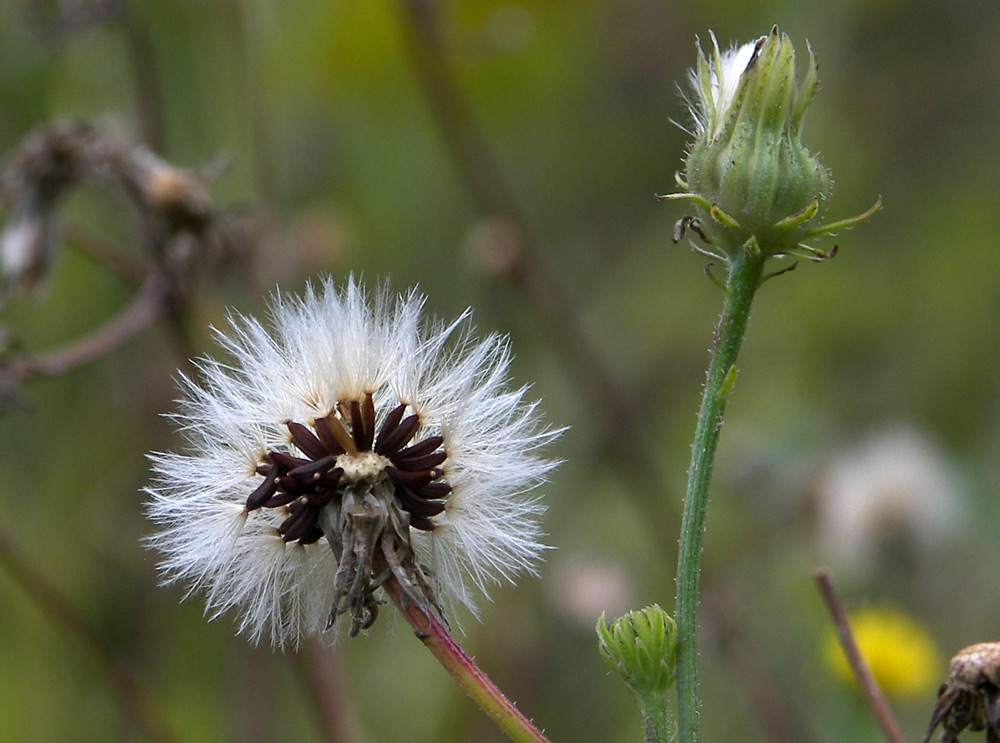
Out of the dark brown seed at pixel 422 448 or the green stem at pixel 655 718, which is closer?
the green stem at pixel 655 718

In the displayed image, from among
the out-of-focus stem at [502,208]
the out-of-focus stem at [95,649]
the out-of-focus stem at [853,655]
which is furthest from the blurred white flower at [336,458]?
the out-of-focus stem at [502,208]

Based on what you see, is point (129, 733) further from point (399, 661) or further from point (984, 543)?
point (984, 543)

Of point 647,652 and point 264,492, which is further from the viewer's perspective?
point 264,492

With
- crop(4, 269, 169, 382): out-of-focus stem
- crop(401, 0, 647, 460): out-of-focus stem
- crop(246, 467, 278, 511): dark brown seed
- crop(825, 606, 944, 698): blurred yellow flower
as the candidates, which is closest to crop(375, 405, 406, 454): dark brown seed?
crop(246, 467, 278, 511): dark brown seed

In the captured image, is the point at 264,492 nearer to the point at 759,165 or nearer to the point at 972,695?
the point at 759,165

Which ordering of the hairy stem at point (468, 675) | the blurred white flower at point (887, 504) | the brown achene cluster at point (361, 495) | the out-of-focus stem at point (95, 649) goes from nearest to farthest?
the hairy stem at point (468, 675), the brown achene cluster at point (361, 495), the out-of-focus stem at point (95, 649), the blurred white flower at point (887, 504)

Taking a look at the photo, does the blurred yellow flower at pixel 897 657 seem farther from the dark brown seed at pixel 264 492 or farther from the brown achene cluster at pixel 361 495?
the dark brown seed at pixel 264 492

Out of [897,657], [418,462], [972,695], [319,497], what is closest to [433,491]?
[418,462]
